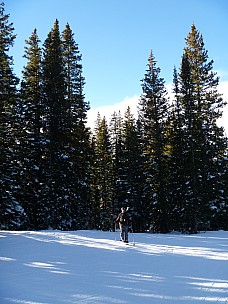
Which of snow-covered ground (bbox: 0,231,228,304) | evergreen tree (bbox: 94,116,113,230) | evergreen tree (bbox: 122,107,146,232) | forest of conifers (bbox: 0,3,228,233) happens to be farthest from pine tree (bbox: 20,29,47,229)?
evergreen tree (bbox: 94,116,113,230)

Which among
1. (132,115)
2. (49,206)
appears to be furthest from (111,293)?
(132,115)

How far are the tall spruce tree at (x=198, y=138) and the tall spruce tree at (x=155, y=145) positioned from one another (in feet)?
5.69

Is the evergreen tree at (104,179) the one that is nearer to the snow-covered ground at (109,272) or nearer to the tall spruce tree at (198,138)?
the tall spruce tree at (198,138)

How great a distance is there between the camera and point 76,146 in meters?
28.0

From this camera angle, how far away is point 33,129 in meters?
25.2

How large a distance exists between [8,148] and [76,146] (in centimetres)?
755

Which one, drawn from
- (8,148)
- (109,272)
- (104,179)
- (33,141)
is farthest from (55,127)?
(109,272)

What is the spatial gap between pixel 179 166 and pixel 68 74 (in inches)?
575

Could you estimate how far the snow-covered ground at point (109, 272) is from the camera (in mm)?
7059

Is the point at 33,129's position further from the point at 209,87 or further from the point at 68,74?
the point at 209,87

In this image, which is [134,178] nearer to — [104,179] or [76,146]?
[104,179]

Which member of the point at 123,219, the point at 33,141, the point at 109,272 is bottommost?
the point at 109,272

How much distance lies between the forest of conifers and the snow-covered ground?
755cm

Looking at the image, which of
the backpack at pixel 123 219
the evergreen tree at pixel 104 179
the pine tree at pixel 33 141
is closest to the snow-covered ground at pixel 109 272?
the backpack at pixel 123 219
